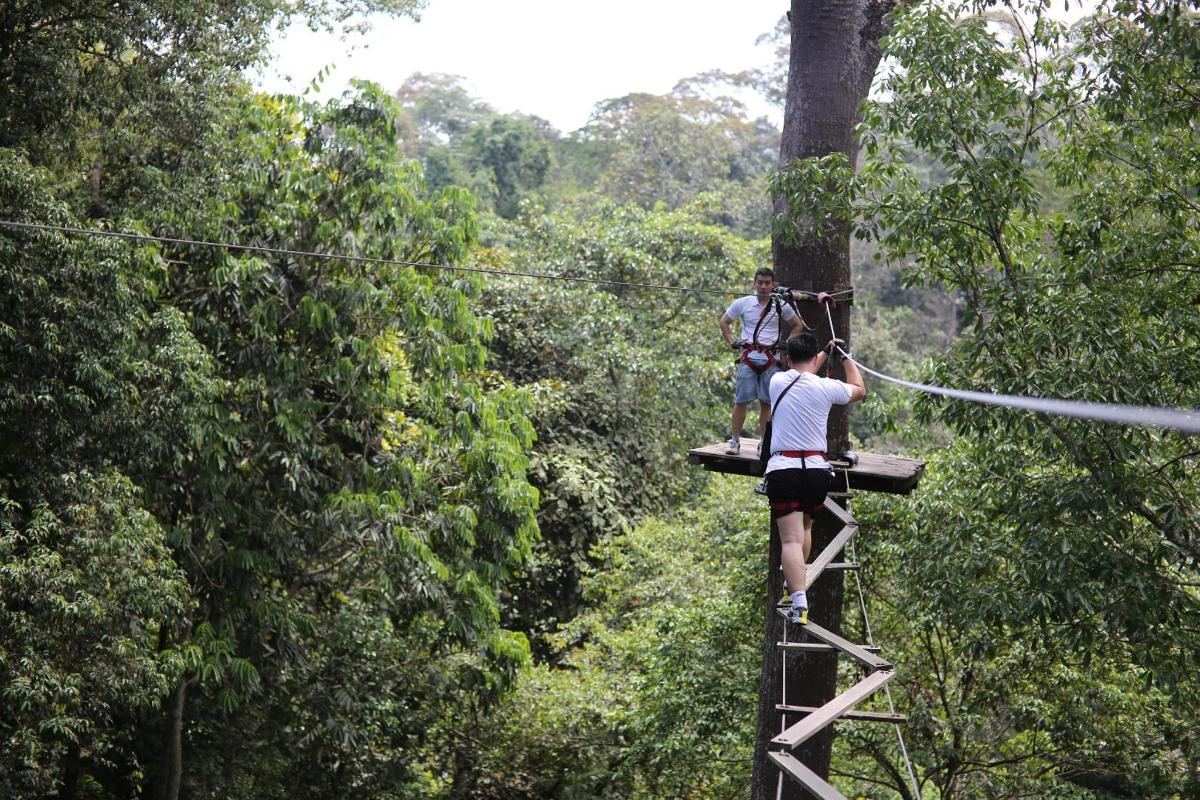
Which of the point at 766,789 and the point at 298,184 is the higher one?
the point at 298,184

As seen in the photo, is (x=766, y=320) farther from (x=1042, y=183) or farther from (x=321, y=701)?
(x=1042, y=183)

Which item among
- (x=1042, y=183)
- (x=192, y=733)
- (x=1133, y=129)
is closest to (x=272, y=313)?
(x=192, y=733)

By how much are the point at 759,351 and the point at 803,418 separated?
1.26 m

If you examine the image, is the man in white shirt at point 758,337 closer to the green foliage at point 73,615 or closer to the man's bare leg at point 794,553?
the man's bare leg at point 794,553

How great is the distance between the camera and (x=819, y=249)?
6.15 meters

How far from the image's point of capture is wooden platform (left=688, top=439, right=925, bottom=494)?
5711 millimetres

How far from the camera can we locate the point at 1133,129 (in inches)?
227

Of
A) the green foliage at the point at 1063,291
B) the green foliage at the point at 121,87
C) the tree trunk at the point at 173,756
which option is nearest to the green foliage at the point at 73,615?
the tree trunk at the point at 173,756

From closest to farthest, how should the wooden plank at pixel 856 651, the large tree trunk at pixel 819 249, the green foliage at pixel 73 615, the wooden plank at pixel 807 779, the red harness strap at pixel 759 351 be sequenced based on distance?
the wooden plank at pixel 807 779 < the wooden plank at pixel 856 651 < the large tree trunk at pixel 819 249 < the red harness strap at pixel 759 351 < the green foliage at pixel 73 615

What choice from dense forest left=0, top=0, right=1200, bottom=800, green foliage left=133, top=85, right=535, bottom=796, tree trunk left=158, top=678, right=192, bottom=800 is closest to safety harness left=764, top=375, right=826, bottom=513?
dense forest left=0, top=0, right=1200, bottom=800

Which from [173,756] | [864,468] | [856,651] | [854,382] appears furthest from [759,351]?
[173,756]

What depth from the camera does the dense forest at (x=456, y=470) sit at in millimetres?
5684

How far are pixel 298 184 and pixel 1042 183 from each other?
18.9 meters

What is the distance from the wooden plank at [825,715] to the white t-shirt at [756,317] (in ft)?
7.57
